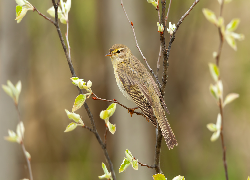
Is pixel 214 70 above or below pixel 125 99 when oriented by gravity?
above

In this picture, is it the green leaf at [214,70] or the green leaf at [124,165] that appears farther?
the green leaf at [124,165]

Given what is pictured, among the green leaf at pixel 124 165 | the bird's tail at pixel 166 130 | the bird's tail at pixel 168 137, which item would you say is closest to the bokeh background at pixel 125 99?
the bird's tail at pixel 166 130

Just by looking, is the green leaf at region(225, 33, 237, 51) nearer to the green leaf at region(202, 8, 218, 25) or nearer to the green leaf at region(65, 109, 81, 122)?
the green leaf at region(202, 8, 218, 25)

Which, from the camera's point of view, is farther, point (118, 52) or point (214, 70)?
point (118, 52)

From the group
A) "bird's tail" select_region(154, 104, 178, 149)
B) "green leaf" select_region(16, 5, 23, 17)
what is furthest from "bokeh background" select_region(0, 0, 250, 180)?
"green leaf" select_region(16, 5, 23, 17)

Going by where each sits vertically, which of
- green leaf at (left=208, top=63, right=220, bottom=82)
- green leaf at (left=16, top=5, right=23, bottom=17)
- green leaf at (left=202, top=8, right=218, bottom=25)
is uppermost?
green leaf at (left=16, top=5, right=23, bottom=17)

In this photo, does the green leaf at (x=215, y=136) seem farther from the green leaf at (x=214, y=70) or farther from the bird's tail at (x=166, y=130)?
the bird's tail at (x=166, y=130)

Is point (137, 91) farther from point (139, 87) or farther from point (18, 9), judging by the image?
point (18, 9)

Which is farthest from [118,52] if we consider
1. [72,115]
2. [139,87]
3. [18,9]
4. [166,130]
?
[72,115]
